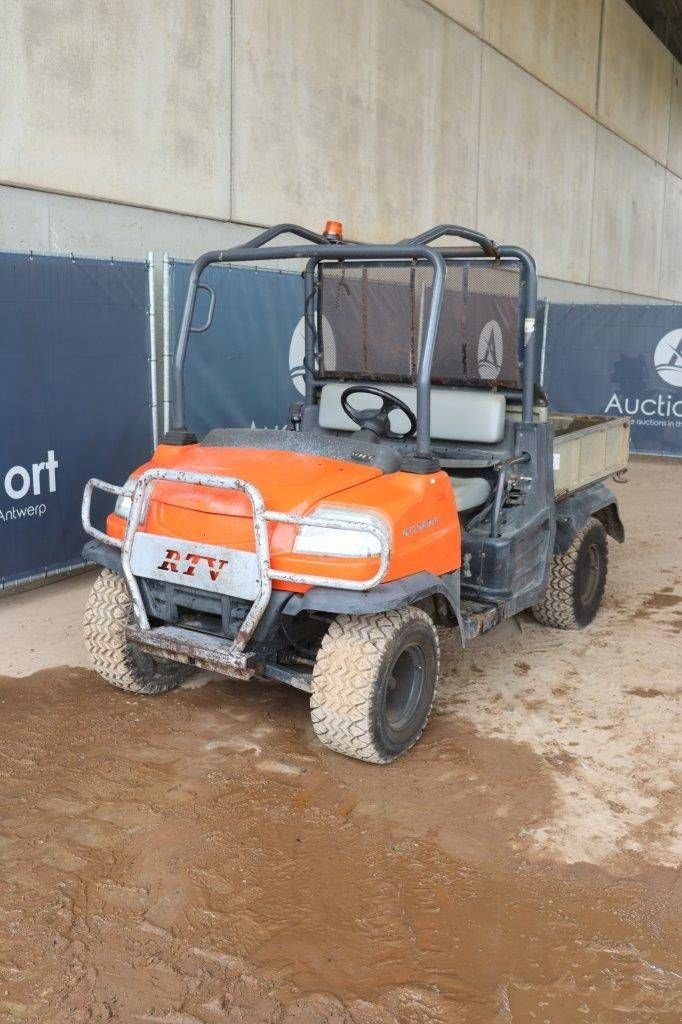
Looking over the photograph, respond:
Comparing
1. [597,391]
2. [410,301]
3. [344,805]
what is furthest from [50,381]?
[597,391]

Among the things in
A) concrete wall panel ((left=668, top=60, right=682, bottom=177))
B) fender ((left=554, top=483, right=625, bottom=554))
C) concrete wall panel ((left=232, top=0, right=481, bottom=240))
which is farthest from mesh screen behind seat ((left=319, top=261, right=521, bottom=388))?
concrete wall panel ((left=668, top=60, right=682, bottom=177))

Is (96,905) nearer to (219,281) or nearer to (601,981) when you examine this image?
(601,981)

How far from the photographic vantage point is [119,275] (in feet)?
21.9

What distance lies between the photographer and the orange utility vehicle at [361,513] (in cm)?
363

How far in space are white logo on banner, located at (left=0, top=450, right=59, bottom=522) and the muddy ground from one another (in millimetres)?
1533

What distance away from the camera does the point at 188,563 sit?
12.5 feet

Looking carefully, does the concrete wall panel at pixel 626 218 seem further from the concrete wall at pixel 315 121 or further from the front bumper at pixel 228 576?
the front bumper at pixel 228 576

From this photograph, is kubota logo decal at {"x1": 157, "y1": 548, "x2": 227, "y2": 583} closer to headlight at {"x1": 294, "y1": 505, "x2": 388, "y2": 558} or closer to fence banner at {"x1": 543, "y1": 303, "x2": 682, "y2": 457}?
headlight at {"x1": 294, "y1": 505, "x2": 388, "y2": 558}

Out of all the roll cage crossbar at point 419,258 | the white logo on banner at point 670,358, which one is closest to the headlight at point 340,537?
the roll cage crossbar at point 419,258

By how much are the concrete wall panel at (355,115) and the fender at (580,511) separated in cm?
480

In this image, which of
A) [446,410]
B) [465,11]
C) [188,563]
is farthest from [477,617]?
[465,11]

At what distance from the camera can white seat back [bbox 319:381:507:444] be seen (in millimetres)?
4781

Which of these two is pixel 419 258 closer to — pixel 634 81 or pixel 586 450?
pixel 586 450

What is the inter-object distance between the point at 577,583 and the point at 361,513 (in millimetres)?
2396
